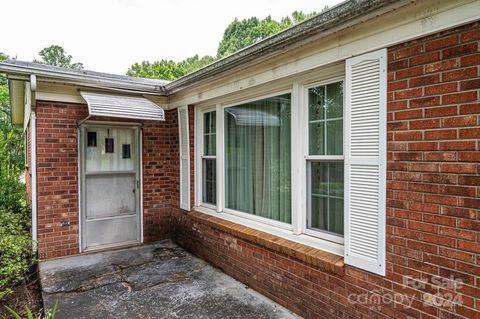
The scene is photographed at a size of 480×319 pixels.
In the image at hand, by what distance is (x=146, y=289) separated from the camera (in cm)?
379

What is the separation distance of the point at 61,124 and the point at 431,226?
507 centimetres

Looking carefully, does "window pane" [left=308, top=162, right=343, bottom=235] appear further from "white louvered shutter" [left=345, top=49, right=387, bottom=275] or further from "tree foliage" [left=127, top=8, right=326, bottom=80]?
"tree foliage" [left=127, top=8, right=326, bottom=80]

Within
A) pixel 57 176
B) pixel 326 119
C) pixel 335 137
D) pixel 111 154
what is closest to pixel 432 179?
pixel 335 137

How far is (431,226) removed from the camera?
2.15 metres

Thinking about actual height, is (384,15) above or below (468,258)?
above

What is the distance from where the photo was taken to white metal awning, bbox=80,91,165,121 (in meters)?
4.26

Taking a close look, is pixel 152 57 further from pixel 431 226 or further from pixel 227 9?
pixel 431 226

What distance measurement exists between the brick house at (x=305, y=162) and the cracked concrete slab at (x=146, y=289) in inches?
9.3

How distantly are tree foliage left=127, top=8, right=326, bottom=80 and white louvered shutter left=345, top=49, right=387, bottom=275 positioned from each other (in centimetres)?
2353

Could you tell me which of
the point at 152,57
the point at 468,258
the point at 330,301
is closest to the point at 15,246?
the point at 330,301

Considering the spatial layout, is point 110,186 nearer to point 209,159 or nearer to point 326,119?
point 209,159

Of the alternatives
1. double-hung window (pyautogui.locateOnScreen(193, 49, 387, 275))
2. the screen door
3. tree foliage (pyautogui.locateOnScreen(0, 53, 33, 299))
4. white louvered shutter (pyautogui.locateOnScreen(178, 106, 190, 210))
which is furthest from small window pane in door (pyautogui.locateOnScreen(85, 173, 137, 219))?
double-hung window (pyautogui.locateOnScreen(193, 49, 387, 275))

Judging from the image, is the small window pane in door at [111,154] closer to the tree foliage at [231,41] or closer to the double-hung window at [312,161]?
the double-hung window at [312,161]

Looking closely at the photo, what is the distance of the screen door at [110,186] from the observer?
5199 mm
